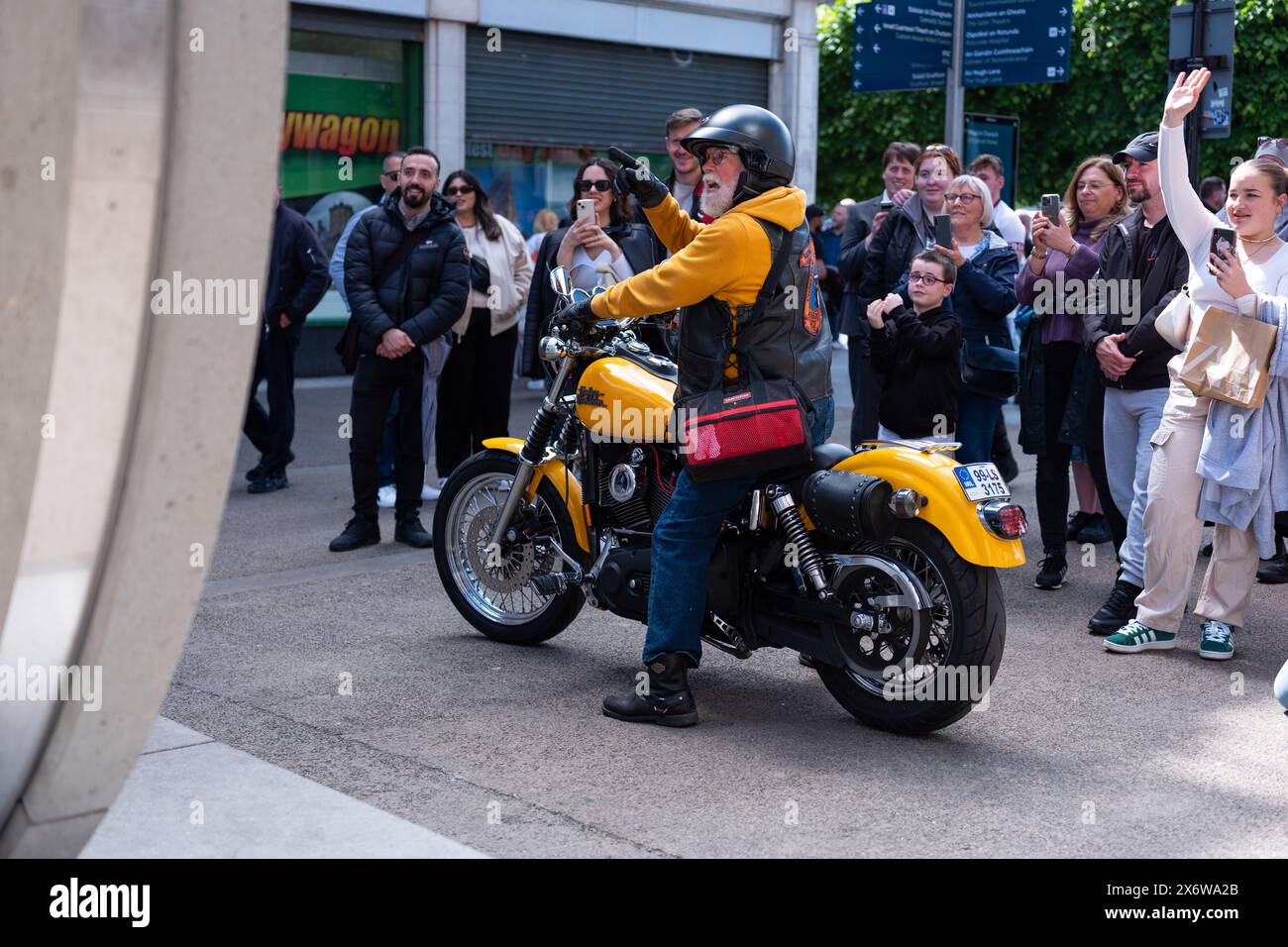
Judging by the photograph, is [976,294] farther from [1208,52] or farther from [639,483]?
[1208,52]

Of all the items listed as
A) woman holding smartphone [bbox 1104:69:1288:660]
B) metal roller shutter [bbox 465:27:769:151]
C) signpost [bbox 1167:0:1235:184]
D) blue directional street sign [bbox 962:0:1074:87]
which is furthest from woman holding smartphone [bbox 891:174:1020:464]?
metal roller shutter [bbox 465:27:769:151]

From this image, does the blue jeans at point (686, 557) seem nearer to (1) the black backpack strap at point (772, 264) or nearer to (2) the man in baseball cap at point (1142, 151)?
(1) the black backpack strap at point (772, 264)

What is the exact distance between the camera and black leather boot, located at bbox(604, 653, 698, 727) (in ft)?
16.9

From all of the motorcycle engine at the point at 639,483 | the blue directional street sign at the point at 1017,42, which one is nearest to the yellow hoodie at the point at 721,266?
the motorcycle engine at the point at 639,483

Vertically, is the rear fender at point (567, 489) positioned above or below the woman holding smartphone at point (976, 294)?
below

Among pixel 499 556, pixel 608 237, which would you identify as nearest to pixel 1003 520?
pixel 499 556

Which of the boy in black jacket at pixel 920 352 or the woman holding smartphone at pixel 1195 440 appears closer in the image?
the woman holding smartphone at pixel 1195 440

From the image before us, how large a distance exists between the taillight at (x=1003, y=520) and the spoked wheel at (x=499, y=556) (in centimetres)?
161

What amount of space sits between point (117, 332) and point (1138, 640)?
4.59 metres

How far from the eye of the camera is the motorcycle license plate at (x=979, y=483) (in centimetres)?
488

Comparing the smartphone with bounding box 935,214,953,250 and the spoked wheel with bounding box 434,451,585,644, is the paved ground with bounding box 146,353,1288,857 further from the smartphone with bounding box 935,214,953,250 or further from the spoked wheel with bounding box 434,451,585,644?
the smartphone with bounding box 935,214,953,250

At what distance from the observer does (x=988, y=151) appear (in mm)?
16250

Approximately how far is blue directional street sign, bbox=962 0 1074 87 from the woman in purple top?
9.65 metres
